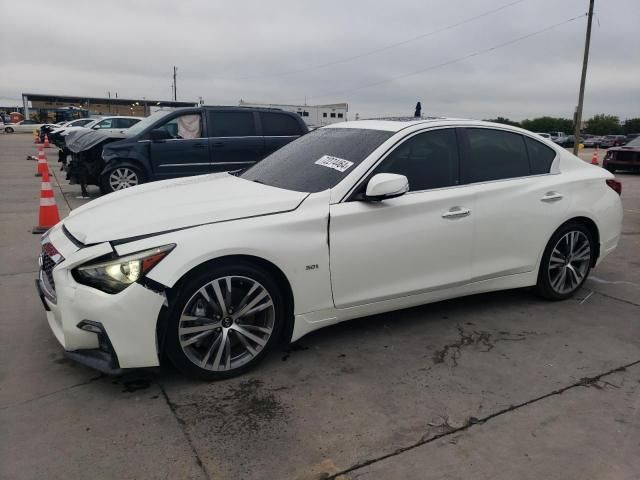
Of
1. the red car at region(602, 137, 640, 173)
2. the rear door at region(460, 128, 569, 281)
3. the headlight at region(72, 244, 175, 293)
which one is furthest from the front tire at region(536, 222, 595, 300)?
the red car at region(602, 137, 640, 173)

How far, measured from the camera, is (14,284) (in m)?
4.69

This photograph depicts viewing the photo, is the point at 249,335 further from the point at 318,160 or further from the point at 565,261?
the point at 565,261

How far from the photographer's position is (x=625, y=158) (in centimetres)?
1736

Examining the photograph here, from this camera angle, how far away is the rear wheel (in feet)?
30.1

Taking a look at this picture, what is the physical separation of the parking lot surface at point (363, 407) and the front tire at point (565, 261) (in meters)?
0.32

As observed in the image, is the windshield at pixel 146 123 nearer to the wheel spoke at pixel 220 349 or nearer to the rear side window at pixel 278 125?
the rear side window at pixel 278 125

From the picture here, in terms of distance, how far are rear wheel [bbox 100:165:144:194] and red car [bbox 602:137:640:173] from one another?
614 inches

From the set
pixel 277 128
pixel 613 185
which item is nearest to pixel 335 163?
pixel 613 185

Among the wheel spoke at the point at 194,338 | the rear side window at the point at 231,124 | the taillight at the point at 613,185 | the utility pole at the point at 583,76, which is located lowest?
the wheel spoke at the point at 194,338

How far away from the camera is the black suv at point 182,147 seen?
9117mm

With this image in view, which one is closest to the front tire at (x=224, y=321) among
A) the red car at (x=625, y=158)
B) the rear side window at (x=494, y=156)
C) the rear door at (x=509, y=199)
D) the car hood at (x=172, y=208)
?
the car hood at (x=172, y=208)

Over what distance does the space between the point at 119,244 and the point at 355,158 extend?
1638 millimetres

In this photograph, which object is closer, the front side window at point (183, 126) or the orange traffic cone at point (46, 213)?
the orange traffic cone at point (46, 213)

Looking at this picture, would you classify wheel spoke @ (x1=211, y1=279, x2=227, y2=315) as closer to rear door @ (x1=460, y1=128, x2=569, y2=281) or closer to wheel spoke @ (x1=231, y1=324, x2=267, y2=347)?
wheel spoke @ (x1=231, y1=324, x2=267, y2=347)
